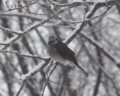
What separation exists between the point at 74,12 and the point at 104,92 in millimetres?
2916

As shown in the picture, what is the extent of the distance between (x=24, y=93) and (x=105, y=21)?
10.2 ft

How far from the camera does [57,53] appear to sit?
552cm

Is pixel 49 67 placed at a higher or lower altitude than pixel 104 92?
higher

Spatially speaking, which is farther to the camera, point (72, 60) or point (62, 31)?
point (62, 31)

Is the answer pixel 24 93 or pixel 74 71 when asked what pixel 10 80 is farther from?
pixel 74 71

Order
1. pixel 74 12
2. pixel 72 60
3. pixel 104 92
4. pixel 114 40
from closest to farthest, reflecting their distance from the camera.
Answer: pixel 72 60 → pixel 74 12 → pixel 104 92 → pixel 114 40

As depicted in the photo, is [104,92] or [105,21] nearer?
[105,21]

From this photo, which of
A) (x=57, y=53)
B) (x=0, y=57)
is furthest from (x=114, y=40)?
(x=57, y=53)

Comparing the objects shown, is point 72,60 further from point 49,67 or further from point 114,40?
point 114,40

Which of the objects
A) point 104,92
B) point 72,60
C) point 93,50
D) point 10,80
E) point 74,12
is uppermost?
point 72,60

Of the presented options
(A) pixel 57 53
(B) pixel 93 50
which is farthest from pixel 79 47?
(A) pixel 57 53

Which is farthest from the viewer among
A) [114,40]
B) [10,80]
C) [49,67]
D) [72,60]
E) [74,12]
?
[114,40]

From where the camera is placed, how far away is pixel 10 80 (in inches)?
489

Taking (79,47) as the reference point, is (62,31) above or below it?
above
